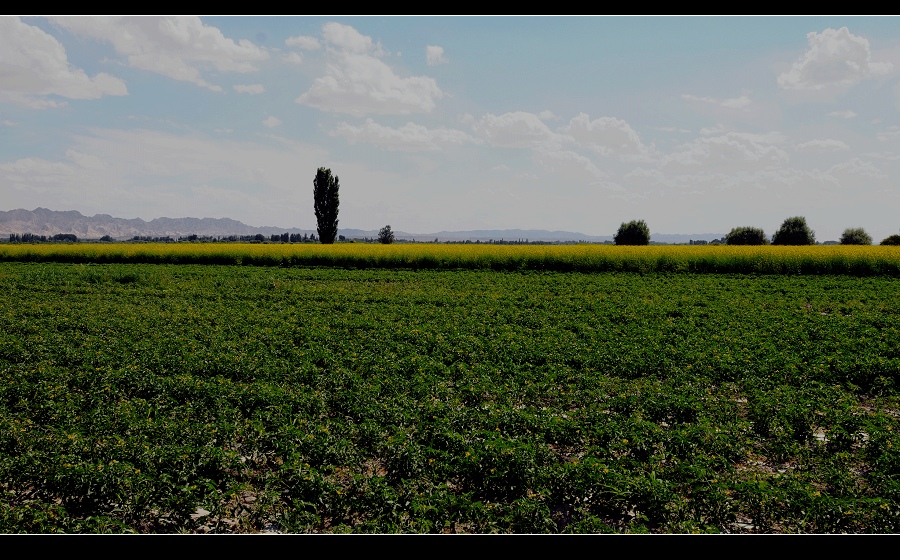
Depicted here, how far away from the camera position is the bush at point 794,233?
79.6 metres

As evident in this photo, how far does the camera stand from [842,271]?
33844 millimetres

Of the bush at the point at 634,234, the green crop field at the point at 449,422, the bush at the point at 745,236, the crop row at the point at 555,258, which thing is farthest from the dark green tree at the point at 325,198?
the bush at the point at 745,236

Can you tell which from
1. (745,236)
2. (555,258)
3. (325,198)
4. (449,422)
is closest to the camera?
(449,422)

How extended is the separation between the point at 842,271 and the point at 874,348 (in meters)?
25.2

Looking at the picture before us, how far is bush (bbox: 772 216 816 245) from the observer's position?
79625mm

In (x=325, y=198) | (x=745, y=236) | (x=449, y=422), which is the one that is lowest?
(x=449, y=422)

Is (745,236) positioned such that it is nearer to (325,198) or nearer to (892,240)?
(892,240)

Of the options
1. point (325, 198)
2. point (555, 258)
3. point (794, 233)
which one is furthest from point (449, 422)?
point (794, 233)

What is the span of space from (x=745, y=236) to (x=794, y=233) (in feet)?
21.8

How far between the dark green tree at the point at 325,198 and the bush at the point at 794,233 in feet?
215

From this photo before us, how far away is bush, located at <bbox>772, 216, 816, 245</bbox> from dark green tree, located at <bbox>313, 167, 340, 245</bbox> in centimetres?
6558

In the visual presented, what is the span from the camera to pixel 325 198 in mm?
71750

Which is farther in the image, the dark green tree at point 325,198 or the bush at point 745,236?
the bush at point 745,236

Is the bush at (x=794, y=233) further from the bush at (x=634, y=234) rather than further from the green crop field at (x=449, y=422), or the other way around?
the green crop field at (x=449, y=422)
